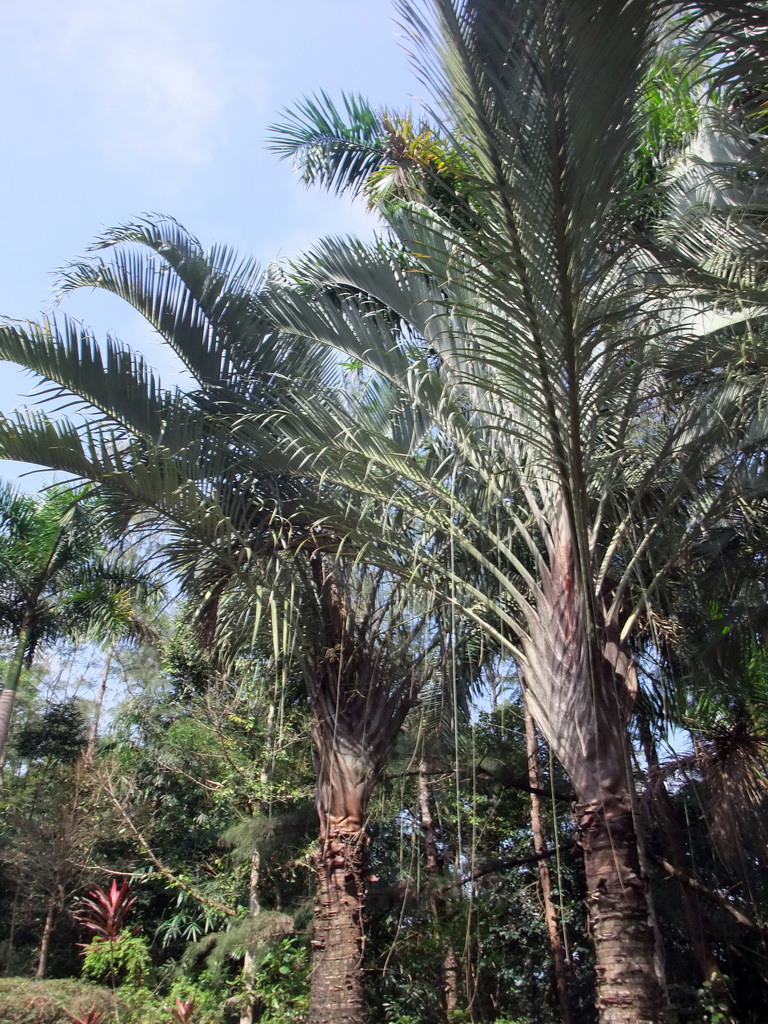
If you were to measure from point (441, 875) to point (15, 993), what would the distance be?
197 inches

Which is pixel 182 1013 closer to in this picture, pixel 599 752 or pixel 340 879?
pixel 340 879

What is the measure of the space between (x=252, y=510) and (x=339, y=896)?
2357 millimetres

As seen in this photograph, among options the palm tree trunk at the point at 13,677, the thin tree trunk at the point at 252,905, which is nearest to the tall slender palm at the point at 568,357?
the thin tree trunk at the point at 252,905

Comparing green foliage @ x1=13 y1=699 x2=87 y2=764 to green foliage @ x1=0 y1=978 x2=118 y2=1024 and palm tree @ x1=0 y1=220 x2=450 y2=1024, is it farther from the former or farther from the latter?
palm tree @ x1=0 y1=220 x2=450 y2=1024

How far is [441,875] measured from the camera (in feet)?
27.0

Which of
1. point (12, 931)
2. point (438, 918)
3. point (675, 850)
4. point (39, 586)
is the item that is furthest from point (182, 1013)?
point (12, 931)

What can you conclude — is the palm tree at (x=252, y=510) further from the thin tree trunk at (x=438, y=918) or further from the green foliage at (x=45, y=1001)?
the green foliage at (x=45, y=1001)

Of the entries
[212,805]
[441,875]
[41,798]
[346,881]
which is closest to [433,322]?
[346,881]

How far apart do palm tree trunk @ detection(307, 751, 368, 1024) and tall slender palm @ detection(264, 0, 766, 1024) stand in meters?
1.38

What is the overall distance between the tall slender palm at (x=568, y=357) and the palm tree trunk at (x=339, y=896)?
1.38 metres

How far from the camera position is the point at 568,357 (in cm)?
275

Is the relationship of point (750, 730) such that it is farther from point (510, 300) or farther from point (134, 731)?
point (134, 731)

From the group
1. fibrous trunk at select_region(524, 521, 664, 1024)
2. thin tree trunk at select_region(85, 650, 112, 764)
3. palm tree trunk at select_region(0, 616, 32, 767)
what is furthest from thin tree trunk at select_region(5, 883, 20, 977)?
fibrous trunk at select_region(524, 521, 664, 1024)

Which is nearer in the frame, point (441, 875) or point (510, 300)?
point (510, 300)
